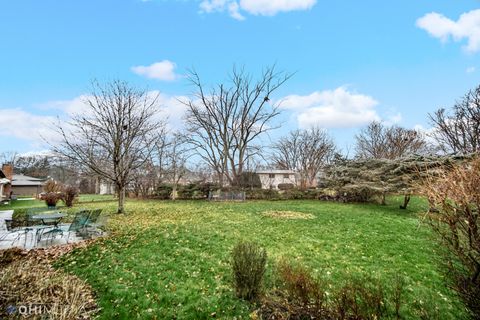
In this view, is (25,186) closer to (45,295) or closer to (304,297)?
(45,295)

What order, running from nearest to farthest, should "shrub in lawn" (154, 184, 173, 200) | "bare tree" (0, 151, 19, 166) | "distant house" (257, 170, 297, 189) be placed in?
"shrub in lawn" (154, 184, 173, 200), "distant house" (257, 170, 297, 189), "bare tree" (0, 151, 19, 166)

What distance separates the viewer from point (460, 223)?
9.64 ft

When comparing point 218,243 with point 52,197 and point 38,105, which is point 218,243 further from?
point 52,197

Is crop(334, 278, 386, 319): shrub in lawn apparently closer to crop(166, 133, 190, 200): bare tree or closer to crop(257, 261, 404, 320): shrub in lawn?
crop(257, 261, 404, 320): shrub in lawn

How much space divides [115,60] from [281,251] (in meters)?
13.6

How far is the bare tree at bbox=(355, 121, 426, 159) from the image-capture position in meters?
30.9

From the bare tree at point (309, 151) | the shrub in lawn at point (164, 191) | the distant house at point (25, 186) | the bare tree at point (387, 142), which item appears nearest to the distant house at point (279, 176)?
the bare tree at point (309, 151)

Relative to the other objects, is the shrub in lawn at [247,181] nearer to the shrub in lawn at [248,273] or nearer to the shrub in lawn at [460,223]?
the shrub in lawn at [248,273]

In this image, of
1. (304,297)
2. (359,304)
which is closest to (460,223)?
(359,304)

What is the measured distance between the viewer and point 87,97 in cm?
1540

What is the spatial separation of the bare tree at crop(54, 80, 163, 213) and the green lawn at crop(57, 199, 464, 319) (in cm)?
510

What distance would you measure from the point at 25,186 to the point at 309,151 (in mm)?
41591

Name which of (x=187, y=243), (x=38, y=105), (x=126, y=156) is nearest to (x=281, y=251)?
(x=187, y=243)

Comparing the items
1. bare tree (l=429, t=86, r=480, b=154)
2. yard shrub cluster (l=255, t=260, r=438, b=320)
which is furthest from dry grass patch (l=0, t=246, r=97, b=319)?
bare tree (l=429, t=86, r=480, b=154)
